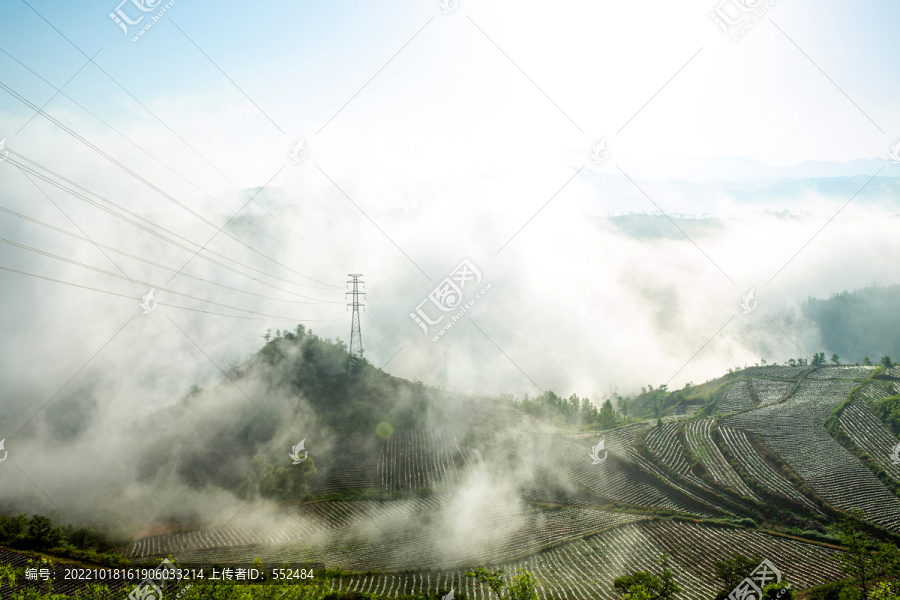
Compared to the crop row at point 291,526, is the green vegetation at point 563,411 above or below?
above

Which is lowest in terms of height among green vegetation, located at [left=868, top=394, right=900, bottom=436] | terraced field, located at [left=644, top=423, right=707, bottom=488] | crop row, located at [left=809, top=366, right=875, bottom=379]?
terraced field, located at [left=644, top=423, right=707, bottom=488]

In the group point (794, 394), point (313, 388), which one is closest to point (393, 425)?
point (313, 388)

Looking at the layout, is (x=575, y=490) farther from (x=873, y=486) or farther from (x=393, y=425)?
(x=873, y=486)

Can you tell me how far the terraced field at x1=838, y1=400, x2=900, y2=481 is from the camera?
55.0 metres

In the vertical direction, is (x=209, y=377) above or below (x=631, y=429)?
above

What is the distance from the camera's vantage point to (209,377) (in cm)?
7144

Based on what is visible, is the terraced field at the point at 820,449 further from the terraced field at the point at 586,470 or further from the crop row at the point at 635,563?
the terraced field at the point at 586,470

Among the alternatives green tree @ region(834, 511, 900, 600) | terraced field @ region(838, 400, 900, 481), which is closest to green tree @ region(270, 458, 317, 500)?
green tree @ region(834, 511, 900, 600)

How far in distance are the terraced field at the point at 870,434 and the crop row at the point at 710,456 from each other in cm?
1733

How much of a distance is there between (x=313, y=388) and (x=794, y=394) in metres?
89.9

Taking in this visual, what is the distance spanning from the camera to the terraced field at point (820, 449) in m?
48.0

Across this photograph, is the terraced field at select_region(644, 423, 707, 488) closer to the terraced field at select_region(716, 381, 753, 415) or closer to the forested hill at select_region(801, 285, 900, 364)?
the terraced field at select_region(716, 381, 753, 415)

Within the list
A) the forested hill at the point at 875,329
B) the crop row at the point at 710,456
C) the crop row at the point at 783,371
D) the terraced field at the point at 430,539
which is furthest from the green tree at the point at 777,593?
the forested hill at the point at 875,329

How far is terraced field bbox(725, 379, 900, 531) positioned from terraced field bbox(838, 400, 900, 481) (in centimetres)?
223
